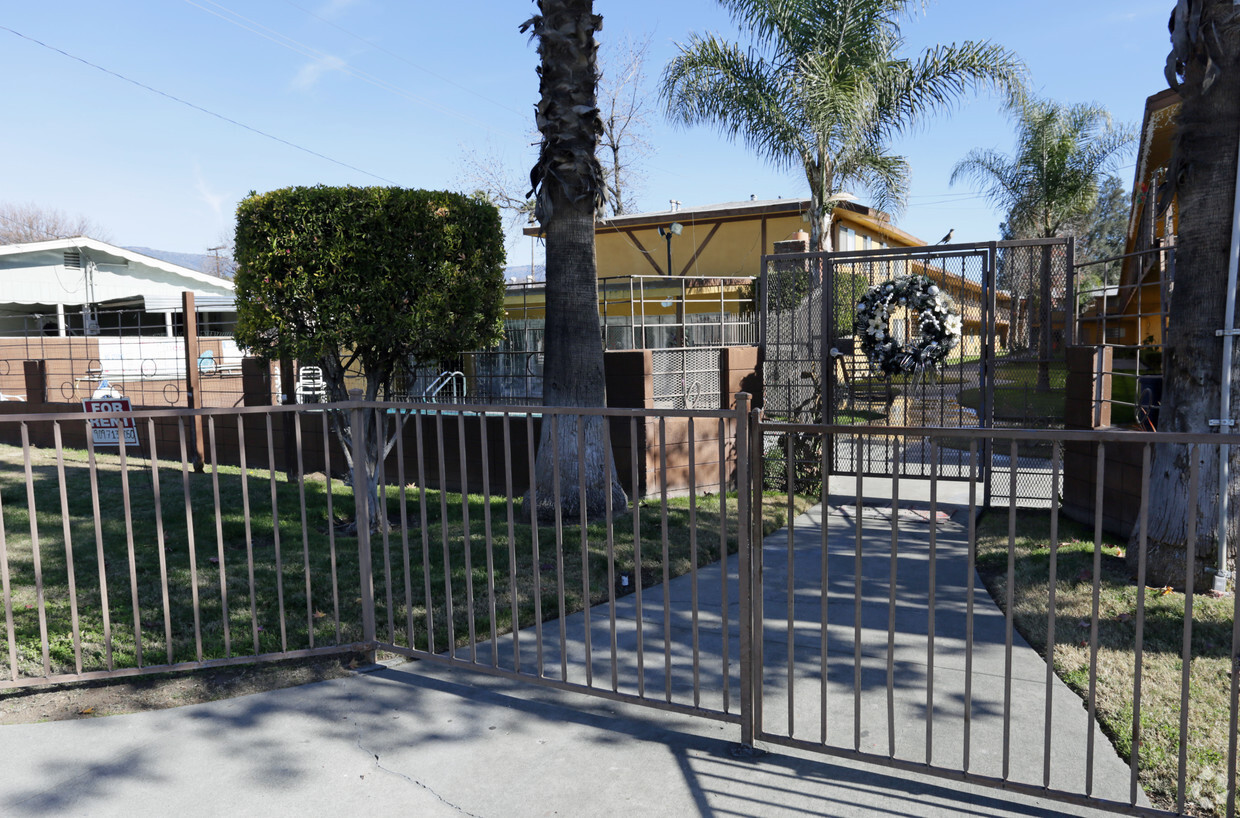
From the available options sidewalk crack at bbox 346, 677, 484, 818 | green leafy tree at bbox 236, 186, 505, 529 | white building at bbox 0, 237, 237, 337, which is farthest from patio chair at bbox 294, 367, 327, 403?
sidewalk crack at bbox 346, 677, 484, 818

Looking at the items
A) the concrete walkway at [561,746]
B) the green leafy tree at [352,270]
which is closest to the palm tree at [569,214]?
the green leafy tree at [352,270]

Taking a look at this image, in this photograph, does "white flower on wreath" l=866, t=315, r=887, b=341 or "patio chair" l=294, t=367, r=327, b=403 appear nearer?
"white flower on wreath" l=866, t=315, r=887, b=341

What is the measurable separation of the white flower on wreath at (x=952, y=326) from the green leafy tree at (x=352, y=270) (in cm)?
541

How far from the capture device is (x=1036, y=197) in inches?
872

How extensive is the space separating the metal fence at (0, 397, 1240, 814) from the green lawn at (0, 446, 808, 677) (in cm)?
3

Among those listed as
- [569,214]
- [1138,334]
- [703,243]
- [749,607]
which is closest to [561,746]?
[749,607]

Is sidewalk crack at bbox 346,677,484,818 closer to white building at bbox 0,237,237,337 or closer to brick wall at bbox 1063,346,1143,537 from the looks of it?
brick wall at bbox 1063,346,1143,537

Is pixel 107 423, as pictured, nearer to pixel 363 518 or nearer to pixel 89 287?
pixel 363 518

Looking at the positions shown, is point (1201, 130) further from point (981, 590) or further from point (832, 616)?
point (832, 616)

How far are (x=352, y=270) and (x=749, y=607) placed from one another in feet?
17.3

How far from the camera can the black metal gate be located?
9.43 meters

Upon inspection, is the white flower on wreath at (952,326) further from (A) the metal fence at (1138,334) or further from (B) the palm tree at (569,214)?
(B) the palm tree at (569,214)

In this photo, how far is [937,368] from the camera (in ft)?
35.0

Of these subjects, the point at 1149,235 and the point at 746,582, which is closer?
the point at 746,582
